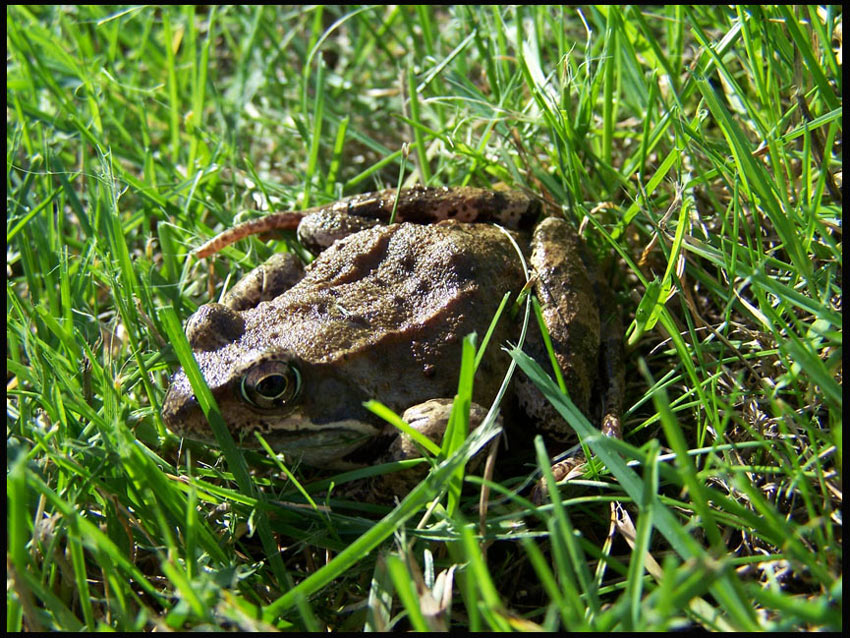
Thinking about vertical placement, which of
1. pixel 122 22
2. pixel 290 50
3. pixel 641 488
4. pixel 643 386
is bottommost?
pixel 643 386

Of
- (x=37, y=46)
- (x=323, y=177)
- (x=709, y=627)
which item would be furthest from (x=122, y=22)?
(x=709, y=627)

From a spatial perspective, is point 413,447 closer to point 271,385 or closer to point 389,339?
point 389,339

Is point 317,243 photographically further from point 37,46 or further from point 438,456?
point 37,46

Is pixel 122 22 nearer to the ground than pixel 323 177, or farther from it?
farther from it

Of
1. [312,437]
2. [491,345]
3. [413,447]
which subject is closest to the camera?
[413,447]

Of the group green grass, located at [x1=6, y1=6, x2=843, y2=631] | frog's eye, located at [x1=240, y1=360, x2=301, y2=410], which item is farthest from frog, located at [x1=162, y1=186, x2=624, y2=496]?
green grass, located at [x1=6, y1=6, x2=843, y2=631]

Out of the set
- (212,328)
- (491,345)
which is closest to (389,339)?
(491,345)
